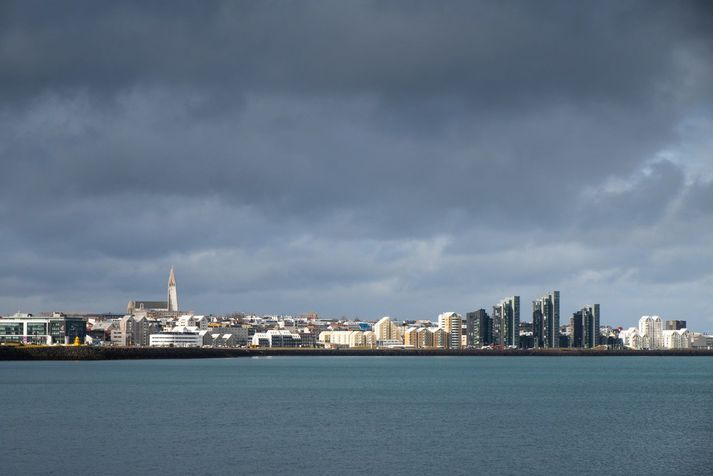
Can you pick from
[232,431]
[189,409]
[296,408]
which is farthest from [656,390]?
[232,431]

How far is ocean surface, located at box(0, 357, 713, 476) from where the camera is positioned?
49.0m

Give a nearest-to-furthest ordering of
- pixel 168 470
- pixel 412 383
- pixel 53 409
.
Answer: pixel 168 470
pixel 53 409
pixel 412 383

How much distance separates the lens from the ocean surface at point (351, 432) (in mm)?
48969

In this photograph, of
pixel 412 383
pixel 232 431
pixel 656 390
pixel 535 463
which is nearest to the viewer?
pixel 535 463

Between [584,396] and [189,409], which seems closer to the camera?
[189,409]

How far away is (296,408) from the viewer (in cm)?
8106

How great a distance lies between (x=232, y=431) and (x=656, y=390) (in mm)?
64612

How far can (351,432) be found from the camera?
62406mm

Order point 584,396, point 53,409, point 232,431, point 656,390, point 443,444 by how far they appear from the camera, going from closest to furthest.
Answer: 1. point 443,444
2. point 232,431
3. point 53,409
4. point 584,396
5. point 656,390

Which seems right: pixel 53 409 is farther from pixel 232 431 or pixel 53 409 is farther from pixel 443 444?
pixel 443 444

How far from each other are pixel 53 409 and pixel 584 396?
166 feet

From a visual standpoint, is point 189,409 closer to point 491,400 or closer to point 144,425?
point 144,425

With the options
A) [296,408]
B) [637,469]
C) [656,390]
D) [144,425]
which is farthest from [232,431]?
[656,390]

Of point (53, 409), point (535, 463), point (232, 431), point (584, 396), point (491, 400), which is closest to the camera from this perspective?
point (535, 463)
